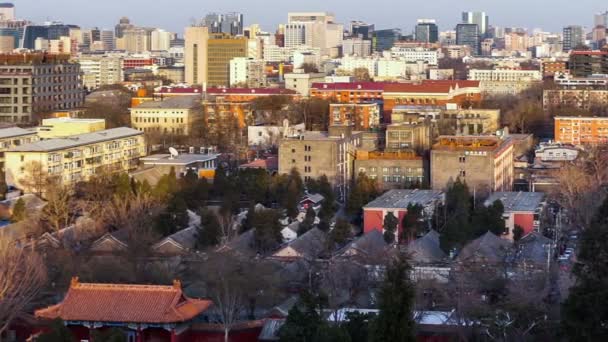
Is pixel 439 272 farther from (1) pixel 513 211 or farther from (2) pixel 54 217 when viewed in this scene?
(2) pixel 54 217

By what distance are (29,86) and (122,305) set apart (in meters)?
13.3

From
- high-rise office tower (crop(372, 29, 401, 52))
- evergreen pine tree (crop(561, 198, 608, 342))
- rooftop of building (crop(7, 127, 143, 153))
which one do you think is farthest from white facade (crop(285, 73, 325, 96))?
high-rise office tower (crop(372, 29, 401, 52))

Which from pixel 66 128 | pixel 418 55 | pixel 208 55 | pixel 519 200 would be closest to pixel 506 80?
pixel 208 55

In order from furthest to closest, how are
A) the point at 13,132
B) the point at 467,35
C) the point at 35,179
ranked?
the point at 467,35
the point at 13,132
the point at 35,179

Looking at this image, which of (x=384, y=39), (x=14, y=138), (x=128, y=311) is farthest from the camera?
(x=384, y=39)

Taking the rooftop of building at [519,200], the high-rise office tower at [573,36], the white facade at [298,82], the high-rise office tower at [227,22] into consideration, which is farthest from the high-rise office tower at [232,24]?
the rooftop of building at [519,200]

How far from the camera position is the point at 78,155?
1448 centimetres

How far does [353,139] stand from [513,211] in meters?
3.79

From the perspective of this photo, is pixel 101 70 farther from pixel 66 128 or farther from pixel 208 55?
pixel 66 128

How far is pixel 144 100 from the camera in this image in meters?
21.4

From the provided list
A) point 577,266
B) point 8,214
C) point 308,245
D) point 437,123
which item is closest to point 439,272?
point 308,245

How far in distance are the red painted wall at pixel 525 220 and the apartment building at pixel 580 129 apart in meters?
6.74

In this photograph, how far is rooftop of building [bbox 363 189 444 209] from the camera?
12.0m

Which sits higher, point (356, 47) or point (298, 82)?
point (356, 47)
